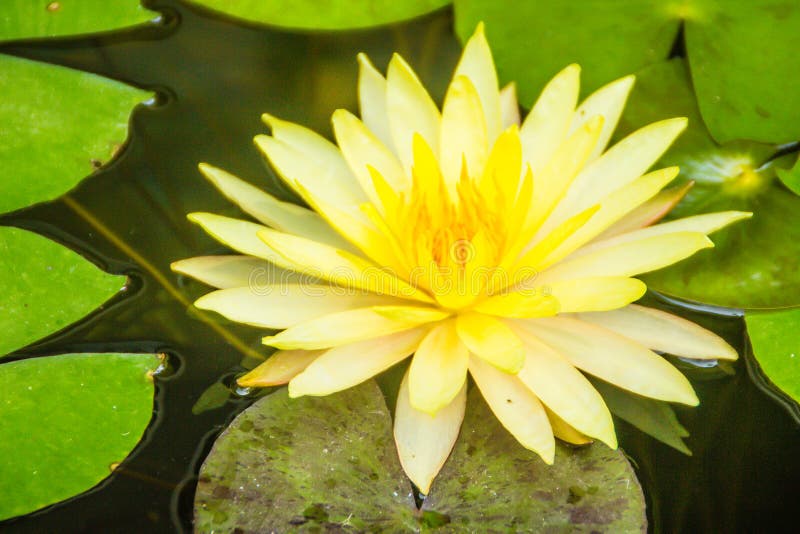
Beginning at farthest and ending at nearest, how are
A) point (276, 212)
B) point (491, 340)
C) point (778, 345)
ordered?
point (276, 212) < point (778, 345) < point (491, 340)

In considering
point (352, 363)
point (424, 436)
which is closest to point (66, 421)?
point (352, 363)

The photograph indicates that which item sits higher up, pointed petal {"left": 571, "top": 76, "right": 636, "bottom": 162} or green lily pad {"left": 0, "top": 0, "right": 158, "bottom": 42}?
pointed petal {"left": 571, "top": 76, "right": 636, "bottom": 162}

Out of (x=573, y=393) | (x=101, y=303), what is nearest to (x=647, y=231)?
(x=573, y=393)

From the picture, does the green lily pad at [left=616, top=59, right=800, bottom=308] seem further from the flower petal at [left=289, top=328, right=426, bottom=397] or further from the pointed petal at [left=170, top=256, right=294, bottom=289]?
the pointed petal at [left=170, top=256, right=294, bottom=289]

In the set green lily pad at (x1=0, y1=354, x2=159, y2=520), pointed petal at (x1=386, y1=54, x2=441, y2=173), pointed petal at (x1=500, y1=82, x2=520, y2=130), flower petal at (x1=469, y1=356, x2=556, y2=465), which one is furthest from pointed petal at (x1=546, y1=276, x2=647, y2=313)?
green lily pad at (x1=0, y1=354, x2=159, y2=520)

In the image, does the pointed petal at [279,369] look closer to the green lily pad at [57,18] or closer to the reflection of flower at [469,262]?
the reflection of flower at [469,262]

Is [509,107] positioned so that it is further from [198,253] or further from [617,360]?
[198,253]

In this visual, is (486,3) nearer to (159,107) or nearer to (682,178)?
(682,178)
